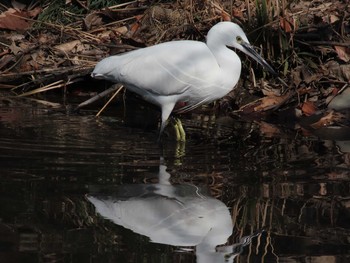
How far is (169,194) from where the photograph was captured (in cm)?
560

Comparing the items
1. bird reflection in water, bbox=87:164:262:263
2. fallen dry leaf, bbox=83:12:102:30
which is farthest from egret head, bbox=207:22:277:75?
fallen dry leaf, bbox=83:12:102:30

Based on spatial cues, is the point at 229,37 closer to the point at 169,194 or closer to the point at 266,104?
the point at 266,104

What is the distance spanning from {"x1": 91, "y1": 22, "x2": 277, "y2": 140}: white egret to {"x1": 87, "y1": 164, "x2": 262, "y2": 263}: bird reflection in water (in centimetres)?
172

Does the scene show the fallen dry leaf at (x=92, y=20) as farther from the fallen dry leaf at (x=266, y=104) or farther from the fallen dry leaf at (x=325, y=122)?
the fallen dry leaf at (x=325, y=122)

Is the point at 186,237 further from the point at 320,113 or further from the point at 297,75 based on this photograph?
the point at 297,75

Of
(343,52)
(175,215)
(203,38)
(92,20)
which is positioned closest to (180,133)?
(203,38)

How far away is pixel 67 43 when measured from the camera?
10.0 metres

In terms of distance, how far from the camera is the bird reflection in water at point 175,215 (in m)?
4.59

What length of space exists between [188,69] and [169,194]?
2.07m

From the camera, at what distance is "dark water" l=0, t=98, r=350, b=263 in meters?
4.49

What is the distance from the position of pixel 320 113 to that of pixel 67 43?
333 cm

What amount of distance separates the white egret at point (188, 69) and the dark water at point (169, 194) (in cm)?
38

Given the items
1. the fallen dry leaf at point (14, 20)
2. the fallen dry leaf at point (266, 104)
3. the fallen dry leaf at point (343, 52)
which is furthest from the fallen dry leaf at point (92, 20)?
the fallen dry leaf at point (343, 52)

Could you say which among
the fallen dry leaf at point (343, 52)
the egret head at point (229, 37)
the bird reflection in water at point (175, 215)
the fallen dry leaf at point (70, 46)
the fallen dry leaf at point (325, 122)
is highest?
the fallen dry leaf at point (70, 46)
